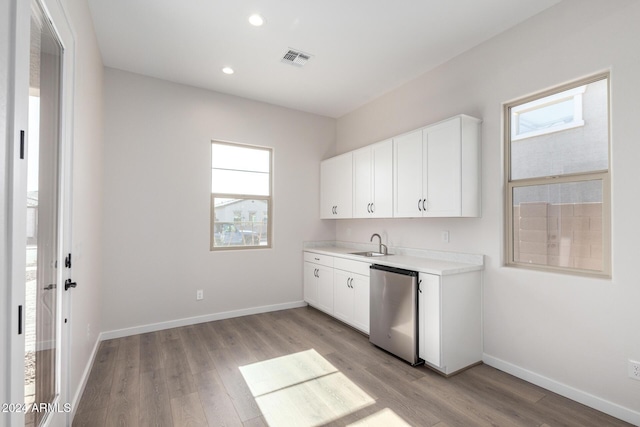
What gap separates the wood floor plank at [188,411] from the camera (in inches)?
80.9

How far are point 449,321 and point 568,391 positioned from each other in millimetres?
948

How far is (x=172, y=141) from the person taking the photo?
3.84 meters

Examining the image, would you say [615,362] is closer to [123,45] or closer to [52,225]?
[52,225]

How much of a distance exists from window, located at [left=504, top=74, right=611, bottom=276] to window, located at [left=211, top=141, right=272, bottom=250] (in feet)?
10.3

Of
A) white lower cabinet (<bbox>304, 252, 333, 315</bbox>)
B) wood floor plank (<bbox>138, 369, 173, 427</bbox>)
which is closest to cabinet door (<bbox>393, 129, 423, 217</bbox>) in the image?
white lower cabinet (<bbox>304, 252, 333, 315</bbox>)

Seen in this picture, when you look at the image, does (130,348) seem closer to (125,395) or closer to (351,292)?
(125,395)

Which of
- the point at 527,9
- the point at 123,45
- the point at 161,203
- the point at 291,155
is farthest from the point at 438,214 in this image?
the point at 123,45

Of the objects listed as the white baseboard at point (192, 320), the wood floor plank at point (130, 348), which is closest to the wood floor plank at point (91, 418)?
the wood floor plank at point (130, 348)

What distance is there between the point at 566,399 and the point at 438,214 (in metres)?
1.75

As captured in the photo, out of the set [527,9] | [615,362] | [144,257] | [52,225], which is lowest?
[615,362]

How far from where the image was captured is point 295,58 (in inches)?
129

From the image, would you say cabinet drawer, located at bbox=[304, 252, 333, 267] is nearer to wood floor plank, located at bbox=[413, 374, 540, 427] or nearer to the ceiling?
wood floor plank, located at bbox=[413, 374, 540, 427]

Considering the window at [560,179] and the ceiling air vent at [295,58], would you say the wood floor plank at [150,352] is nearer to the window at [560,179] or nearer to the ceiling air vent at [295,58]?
the ceiling air vent at [295,58]

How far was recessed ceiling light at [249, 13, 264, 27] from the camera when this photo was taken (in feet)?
8.55
